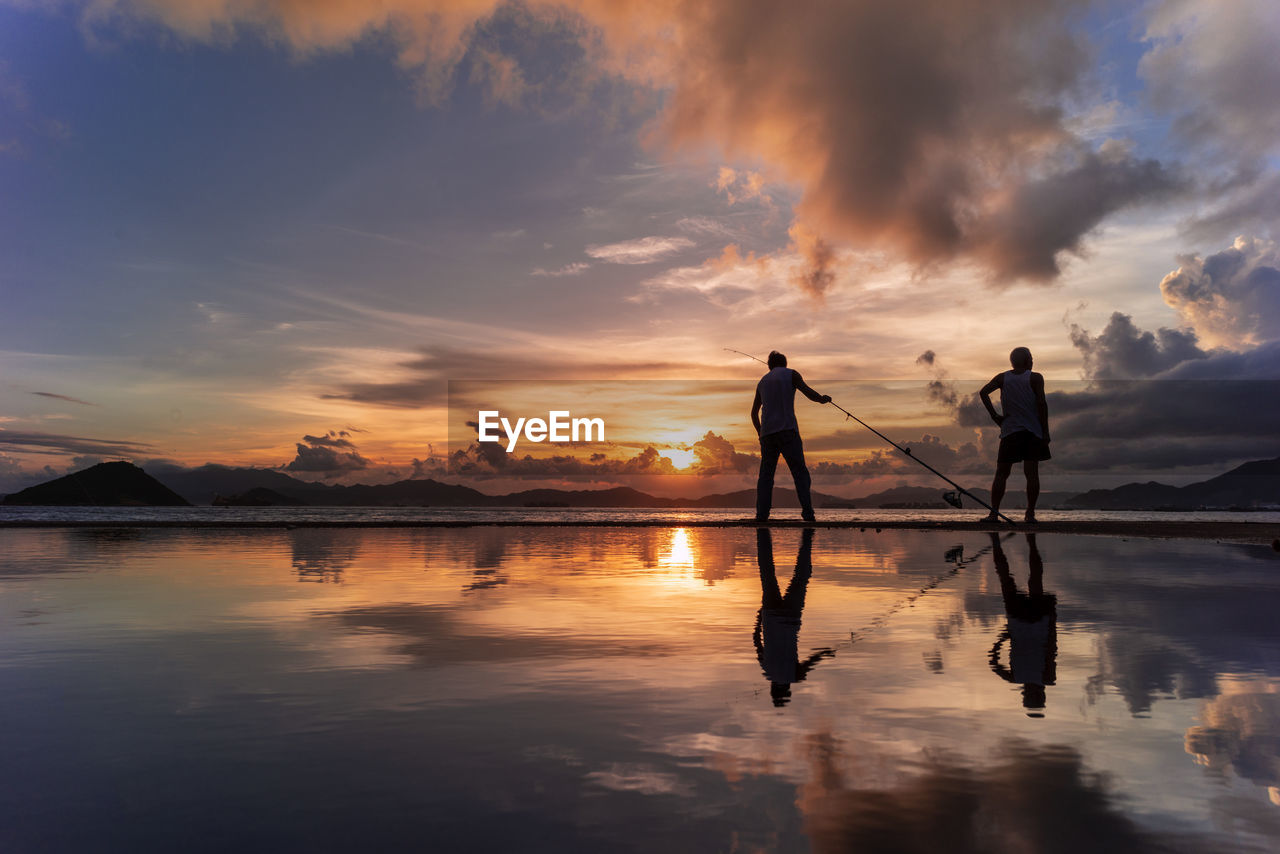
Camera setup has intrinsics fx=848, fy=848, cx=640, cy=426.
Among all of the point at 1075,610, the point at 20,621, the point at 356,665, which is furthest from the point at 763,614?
the point at 20,621

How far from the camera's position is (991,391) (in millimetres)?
15906

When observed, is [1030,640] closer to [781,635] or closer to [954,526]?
[781,635]

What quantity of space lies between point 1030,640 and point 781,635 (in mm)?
1428

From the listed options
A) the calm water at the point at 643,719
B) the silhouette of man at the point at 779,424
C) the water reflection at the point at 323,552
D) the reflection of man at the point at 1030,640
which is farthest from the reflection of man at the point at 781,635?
the silhouette of man at the point at 779,424

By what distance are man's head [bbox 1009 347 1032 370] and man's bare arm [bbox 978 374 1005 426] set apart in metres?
0.33

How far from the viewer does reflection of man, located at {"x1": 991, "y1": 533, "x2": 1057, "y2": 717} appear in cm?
385

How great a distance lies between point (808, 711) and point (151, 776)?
2.30 meters

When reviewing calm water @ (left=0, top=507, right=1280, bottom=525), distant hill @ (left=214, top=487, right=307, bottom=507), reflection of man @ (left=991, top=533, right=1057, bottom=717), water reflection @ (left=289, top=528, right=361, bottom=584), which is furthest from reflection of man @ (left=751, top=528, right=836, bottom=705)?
distant hill @ (left=214, top=487, right=307, bottom=507)

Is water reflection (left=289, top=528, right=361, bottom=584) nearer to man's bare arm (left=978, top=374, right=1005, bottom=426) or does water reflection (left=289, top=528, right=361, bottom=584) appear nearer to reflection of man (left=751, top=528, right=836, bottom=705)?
reflection of man (left=751, top=528, right=836, bottom=705)

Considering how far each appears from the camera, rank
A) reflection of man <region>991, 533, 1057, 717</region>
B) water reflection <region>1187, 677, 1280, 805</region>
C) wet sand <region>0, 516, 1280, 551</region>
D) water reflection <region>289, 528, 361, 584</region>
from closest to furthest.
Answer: water reflection <region>1187, 677, 1280, 805</region>
reflection of man <region>991, 533, 1057, 717</region>
water reflection <region>289, 528, 361, 584</region>
wet sand <region>0, 516, 1280, 551</region>

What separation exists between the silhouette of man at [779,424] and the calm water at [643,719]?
29.2 ft

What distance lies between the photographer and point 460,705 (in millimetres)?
3488

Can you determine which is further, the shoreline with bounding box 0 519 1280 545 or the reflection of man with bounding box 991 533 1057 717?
the shoreline with bounding box 0 519 1280 545

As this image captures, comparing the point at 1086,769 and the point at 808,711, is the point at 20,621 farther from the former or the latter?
the point at 1086,769
